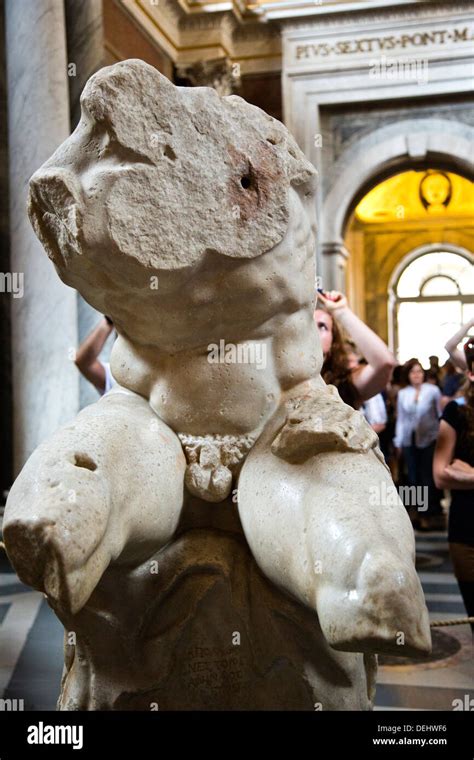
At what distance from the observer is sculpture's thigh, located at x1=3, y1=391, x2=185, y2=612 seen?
Result: 1.41 meters

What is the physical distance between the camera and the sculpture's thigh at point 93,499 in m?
1.41

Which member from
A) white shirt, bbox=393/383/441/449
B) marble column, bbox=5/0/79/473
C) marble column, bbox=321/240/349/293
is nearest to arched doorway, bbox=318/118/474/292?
marble column, bbox=321/240/349/293

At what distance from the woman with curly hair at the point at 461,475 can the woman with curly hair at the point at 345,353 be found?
1.13ft

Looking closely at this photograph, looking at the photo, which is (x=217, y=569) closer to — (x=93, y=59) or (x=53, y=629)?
(x=53, y=629)

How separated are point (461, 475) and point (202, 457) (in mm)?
1823

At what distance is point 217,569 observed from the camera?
71.9 inches

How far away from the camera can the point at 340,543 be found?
1.45 m

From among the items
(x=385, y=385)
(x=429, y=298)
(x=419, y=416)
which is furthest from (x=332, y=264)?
(x=429, y=298)

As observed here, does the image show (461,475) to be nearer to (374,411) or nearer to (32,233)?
(374,411)

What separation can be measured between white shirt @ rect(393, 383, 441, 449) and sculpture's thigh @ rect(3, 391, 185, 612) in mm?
6027

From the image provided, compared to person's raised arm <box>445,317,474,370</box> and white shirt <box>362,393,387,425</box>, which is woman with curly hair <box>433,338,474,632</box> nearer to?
person's raised arm <box>445,317,474,370</box>

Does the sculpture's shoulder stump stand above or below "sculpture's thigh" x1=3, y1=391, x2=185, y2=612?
above

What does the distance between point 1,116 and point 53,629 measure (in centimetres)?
444
